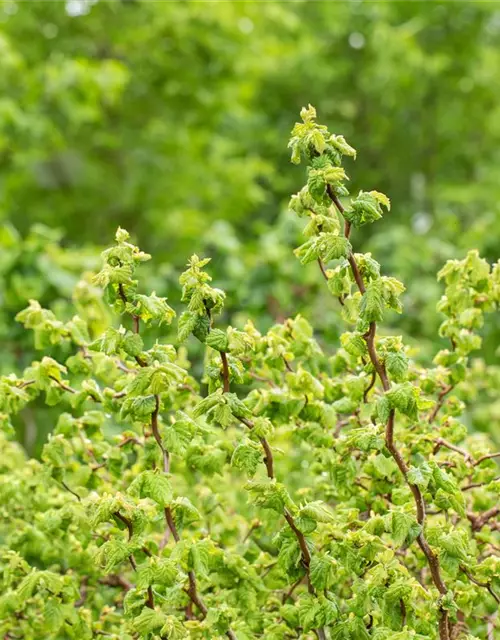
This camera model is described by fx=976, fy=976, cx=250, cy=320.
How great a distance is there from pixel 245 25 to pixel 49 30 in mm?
1965

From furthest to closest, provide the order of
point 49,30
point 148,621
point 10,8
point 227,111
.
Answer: point 227,111, point 49,30, point 10,8, point 148,621

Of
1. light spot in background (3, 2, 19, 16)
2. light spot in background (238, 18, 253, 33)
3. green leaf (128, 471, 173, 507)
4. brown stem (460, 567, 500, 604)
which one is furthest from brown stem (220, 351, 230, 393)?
light spot in background (3, 2, 19, 16)

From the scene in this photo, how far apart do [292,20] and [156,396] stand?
27.8 ft

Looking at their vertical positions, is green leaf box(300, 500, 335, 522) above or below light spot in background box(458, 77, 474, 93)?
below

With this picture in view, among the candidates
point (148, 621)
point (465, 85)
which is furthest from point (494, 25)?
point (148, 621)

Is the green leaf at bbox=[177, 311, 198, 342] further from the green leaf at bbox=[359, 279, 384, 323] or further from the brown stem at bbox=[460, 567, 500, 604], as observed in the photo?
the brown stem at bbox=[460, 567, 500, 604]

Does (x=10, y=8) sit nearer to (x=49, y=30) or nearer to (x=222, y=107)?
(x=49, y=30)

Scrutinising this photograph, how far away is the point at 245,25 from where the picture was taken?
994cm

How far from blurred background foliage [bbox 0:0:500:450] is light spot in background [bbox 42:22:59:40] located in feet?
0.05

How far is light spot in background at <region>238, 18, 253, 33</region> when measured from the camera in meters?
9.58

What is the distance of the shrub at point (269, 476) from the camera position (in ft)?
6.25

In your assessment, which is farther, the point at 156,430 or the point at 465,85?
the point at 465,85

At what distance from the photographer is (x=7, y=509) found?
2.83m

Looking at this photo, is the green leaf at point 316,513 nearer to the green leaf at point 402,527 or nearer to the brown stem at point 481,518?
the green leaf at point 402,527
